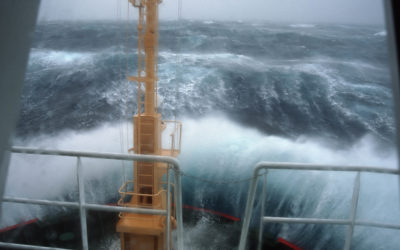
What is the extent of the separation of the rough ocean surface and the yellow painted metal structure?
78.9 inches

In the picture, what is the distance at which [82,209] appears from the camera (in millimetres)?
1336

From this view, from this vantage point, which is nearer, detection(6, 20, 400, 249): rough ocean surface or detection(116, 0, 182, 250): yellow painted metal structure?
detection(116, 0, 182, 250): yellow painted metal structure

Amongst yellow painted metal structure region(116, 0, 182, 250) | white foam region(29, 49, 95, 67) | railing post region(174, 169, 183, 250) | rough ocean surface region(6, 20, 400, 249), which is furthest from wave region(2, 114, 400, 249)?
railing post region(174, 169, 183, 250)

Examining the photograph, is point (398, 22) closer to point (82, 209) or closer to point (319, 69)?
point (82, 209)

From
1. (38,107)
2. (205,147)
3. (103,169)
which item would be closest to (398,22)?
(103,169)

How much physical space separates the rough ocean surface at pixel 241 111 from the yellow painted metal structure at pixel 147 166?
6.58ft

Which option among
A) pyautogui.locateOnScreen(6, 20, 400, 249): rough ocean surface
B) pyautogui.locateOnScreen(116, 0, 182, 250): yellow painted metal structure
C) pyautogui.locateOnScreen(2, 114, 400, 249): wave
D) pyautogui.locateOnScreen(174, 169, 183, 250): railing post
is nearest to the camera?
pyautogui.locateOnScreen(174, 169, 183, 250): railing post

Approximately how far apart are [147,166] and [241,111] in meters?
5.00

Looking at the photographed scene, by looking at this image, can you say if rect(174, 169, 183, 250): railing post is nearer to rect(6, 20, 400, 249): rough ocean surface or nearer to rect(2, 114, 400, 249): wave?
rect(6, 20, 400, 249): rough ocean surface

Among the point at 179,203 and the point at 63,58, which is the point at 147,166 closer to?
the point at 179,203

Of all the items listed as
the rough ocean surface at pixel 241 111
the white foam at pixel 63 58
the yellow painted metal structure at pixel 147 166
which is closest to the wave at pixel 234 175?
the rough ocean surface at pixel 241 111

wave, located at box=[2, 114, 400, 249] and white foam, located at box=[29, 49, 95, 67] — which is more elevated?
white foam, located at box=[29, 49, 95, 67]

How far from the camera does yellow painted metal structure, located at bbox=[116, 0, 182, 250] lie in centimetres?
377

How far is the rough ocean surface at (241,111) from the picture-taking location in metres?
6.43
